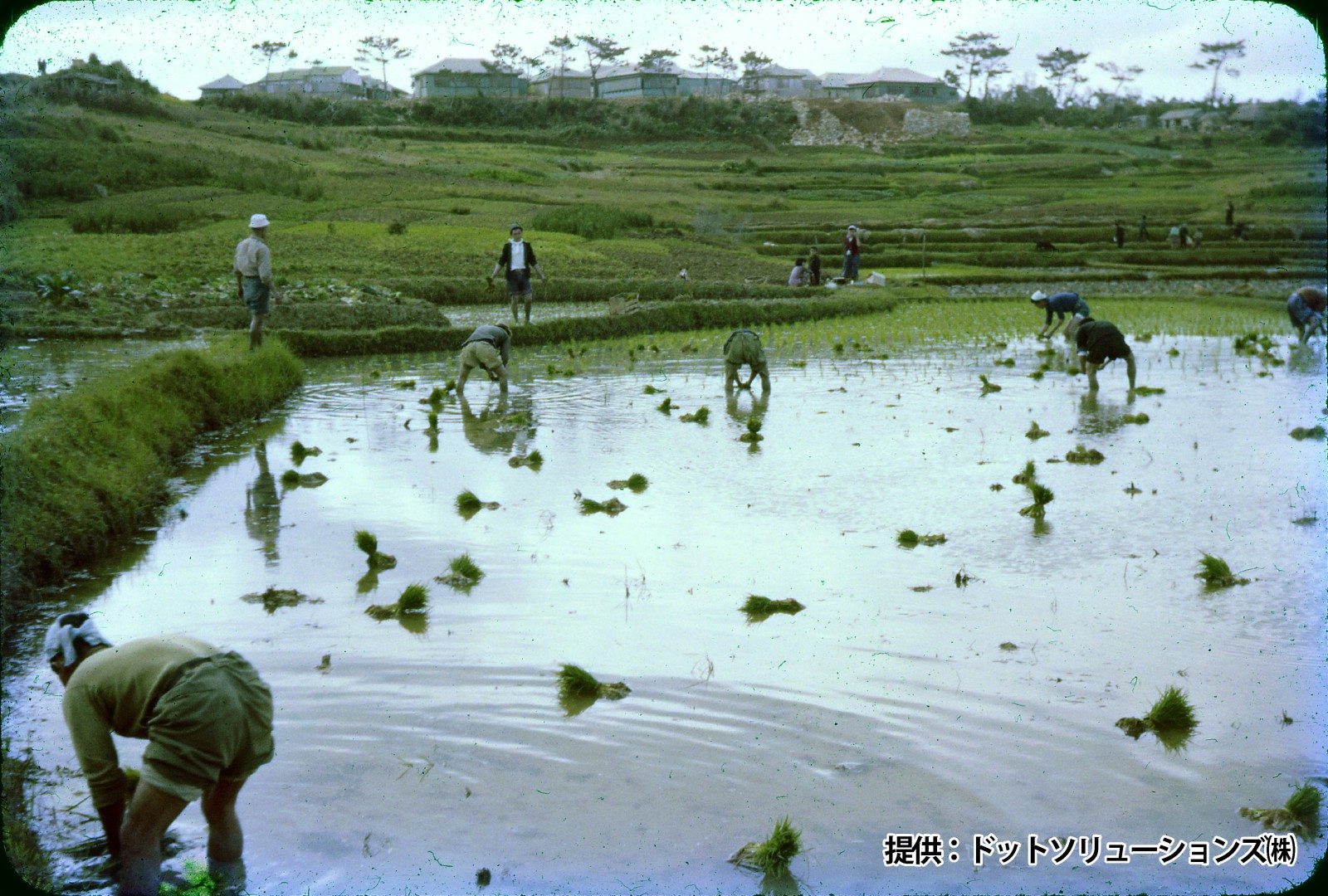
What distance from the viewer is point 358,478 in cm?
919

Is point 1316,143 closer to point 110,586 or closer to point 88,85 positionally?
point 110,586

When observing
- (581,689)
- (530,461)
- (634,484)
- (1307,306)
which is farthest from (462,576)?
(1307,306)

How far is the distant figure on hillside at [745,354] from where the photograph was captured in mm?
12633

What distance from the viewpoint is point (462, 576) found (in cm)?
654

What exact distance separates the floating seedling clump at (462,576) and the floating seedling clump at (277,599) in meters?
0.71

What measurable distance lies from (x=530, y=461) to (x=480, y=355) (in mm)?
3133

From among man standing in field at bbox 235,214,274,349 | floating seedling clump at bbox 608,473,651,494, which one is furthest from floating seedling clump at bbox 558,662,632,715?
man standing in field at bbox 235,214,274,349

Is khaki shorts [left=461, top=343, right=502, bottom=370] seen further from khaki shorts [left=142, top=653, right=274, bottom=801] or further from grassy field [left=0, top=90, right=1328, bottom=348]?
khaki shorts [left=142, top=653, right=274, bottom=801]

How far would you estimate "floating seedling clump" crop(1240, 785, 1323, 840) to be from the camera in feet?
12.2

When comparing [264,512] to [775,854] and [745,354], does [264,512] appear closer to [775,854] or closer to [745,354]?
[775,854]

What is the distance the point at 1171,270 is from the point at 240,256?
2523 centimetres

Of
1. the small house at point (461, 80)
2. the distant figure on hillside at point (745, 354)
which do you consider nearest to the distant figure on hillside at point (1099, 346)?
the distant figure on hillside at point (745, 354)

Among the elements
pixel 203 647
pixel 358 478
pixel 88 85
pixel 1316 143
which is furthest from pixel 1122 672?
pixel 88 85

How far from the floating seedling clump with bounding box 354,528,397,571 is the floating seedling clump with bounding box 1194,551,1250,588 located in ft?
15.2
